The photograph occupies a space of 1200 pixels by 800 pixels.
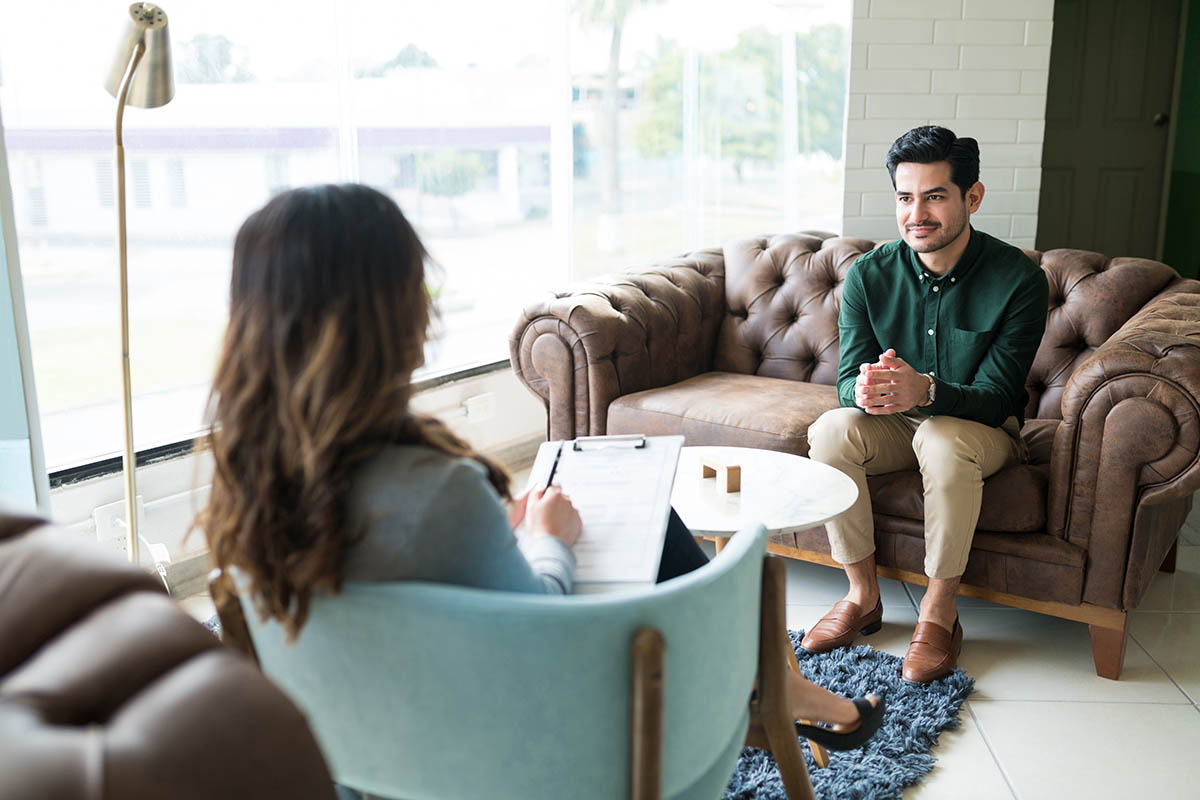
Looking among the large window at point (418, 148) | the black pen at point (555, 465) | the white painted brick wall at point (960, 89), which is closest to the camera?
the black pen at point (555, 465)

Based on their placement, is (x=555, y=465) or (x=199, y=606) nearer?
(x=555, y=465)

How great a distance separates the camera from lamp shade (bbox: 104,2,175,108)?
1849mm

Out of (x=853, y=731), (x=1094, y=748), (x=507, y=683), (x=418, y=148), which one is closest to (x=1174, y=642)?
(x=1094, y=748)

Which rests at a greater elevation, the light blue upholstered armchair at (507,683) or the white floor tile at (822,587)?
the light blue upholstered armchair at (507,683)

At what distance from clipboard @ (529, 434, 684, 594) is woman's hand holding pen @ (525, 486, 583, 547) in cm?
3

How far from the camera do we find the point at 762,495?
6.45 feet

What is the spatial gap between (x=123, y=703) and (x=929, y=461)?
1.86m

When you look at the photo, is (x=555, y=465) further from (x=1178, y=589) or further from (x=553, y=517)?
(x=1178, y=589)

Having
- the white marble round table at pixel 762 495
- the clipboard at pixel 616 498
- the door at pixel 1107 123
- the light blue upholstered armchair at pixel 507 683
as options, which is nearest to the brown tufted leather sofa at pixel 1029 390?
the white marble round table at pixel 762 495

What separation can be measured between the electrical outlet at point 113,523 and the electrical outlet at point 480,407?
1297mm

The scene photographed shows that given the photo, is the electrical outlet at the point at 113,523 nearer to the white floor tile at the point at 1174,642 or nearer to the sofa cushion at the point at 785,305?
the sofa cushion at the point at 785,305

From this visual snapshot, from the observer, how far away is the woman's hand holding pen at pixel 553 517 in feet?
4.28

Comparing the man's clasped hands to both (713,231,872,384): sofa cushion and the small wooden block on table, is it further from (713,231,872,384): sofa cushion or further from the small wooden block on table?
(713,231,872,384): sofa cushion

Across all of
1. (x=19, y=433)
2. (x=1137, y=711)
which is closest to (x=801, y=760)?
(x=1137, y=711)
